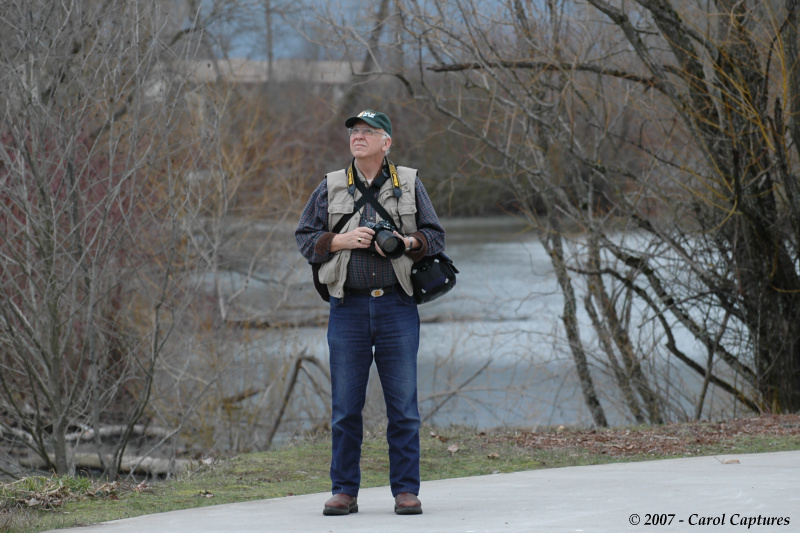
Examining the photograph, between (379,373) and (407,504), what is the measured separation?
648mm

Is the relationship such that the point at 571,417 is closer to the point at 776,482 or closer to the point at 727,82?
the point at 727,82

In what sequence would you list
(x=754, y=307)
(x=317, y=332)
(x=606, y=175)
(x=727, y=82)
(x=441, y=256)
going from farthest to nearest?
(x=317, y=332), (x=606, y=175), (x=754, y=307), (x=727, y=82), (x=441, y=256)

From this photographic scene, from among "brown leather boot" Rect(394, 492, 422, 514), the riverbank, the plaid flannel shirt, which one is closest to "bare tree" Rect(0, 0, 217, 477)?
the riverbank

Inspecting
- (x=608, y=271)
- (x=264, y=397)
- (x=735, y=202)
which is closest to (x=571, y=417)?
(x=608, y=271)

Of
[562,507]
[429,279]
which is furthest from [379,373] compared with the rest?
[562,507]

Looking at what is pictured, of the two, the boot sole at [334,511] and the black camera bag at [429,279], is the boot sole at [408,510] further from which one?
the black camera bag at [429,279]

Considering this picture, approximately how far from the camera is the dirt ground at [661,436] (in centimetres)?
722

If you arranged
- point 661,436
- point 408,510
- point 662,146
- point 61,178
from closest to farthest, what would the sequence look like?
1. point 408,510
2. point 661,436
3. point 61,178
4. point 662,146

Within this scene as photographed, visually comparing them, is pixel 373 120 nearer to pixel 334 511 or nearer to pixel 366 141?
pixel 366 141

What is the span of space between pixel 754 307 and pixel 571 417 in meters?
4.82

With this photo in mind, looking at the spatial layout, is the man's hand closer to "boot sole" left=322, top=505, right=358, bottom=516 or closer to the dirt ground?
"boot sole" left=322, top=505, right=358, bottom=516

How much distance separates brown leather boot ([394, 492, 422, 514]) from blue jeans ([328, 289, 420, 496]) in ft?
0.11

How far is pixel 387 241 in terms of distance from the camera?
4699 millimetres

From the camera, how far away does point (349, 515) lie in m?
4.94
